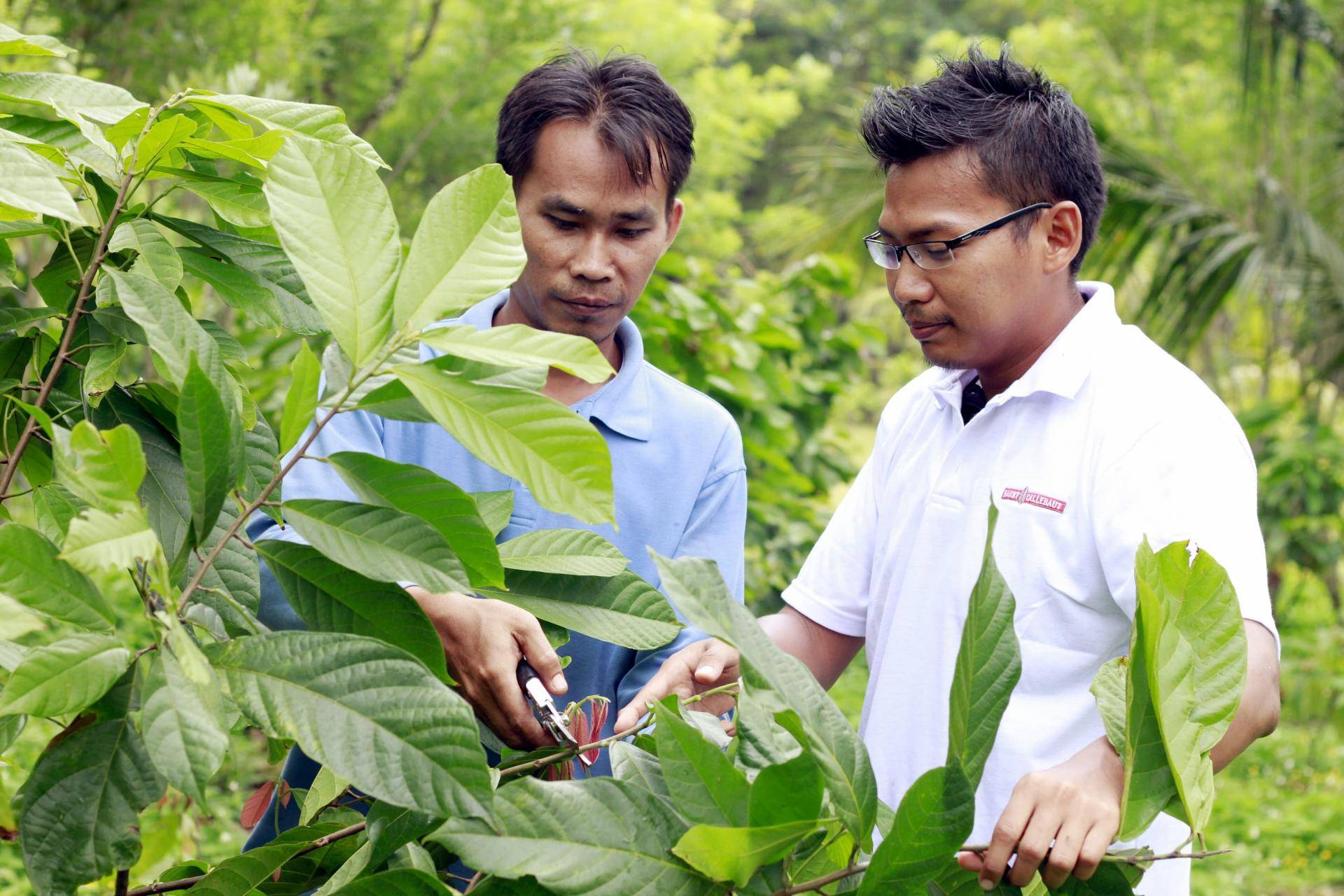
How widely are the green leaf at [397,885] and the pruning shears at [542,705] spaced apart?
0.25 meters

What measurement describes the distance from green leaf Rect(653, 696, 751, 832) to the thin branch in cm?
28

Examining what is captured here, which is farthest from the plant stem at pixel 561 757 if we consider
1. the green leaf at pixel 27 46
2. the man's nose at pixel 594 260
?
the man's nose at pixel 594 260

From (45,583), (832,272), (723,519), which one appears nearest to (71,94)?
(45,583)

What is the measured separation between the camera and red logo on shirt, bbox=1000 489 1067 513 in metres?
1.69

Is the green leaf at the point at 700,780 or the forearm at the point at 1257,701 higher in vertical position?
the green leaf at the point at 700,780

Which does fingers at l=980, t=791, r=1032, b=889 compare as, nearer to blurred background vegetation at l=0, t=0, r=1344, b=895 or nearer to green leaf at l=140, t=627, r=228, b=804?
Result: green leaf at l=140, t=627, r=228, b=804

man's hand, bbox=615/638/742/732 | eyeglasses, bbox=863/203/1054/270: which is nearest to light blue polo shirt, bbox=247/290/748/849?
man's hand, bbox=615/638/742/732

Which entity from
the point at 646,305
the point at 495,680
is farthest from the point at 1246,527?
the point at 646,305

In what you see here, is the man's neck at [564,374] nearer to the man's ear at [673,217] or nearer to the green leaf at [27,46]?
the man's ear at [673,217]

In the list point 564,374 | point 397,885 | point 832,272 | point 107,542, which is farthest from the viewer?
point 832,272

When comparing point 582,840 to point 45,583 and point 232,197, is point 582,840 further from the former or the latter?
point 232,197

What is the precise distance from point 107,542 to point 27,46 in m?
0.50

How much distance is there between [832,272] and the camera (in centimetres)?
472

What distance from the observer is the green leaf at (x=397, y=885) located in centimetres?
74
